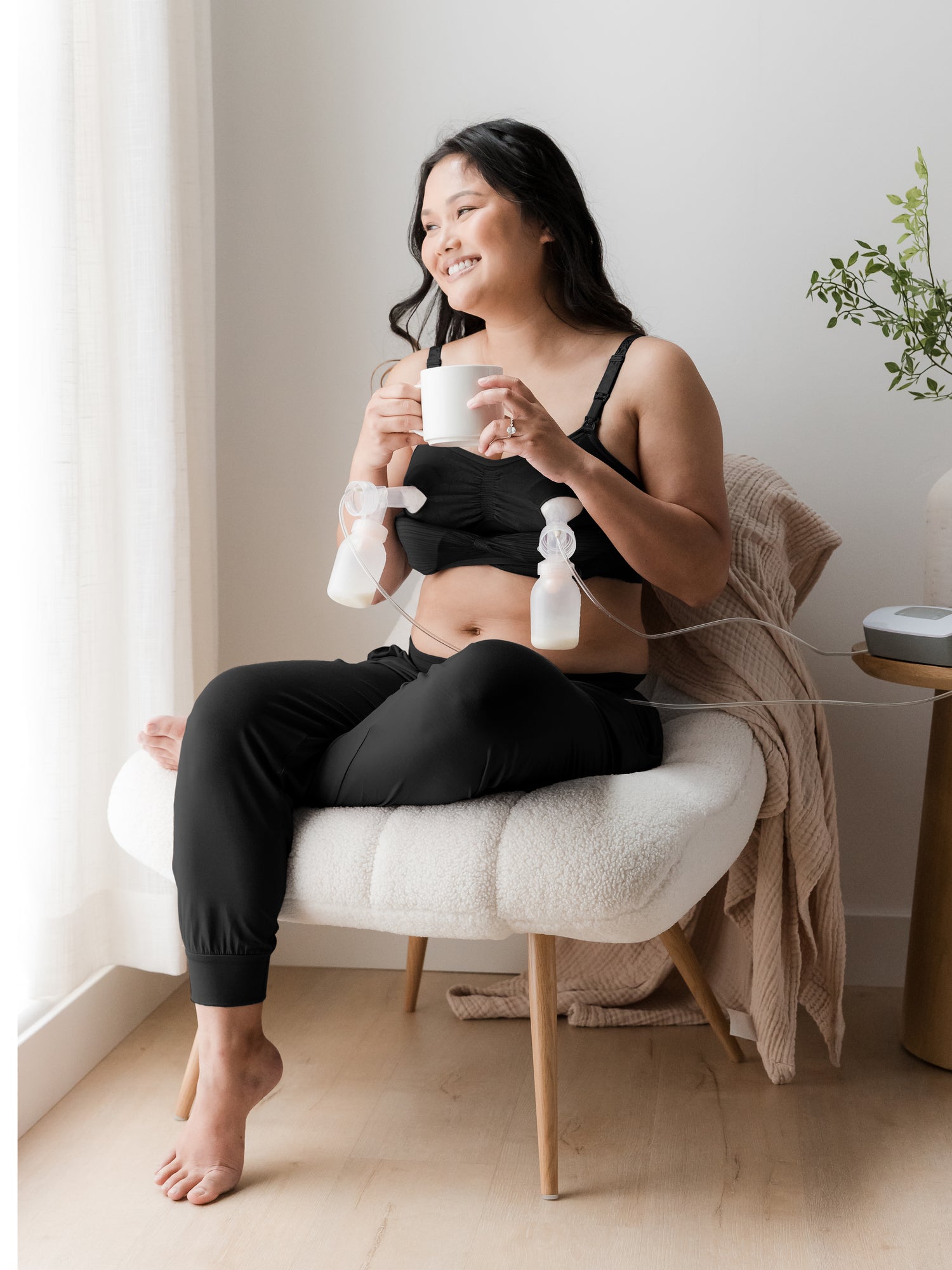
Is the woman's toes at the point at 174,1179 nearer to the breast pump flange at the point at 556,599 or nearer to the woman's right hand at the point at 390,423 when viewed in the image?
the breast pump flange at the point at 556,599

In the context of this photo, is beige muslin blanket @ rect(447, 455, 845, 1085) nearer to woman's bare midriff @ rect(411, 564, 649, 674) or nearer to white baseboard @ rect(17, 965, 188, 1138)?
woman's bare midriff @ rect(411, 564, 649, 674)

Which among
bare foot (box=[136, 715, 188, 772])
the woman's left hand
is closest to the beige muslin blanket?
the woman's left hand

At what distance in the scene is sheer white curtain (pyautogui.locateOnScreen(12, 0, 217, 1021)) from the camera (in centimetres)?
133

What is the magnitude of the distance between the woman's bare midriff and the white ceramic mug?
0.93 feet

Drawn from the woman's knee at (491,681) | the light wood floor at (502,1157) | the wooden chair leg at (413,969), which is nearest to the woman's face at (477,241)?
the woman's knee at (491,681)

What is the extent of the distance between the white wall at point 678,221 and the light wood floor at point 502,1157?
35 centimetres

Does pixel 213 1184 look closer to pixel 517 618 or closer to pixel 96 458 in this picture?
pixel 517 618

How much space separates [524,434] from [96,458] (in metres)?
0.61

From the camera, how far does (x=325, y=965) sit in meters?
1.91

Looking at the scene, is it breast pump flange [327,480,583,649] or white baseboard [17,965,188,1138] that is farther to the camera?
white baseboard [17,965,188,1138]

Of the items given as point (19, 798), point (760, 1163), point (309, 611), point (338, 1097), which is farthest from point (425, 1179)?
point (309, 611)

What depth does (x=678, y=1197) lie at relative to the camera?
1189 mm

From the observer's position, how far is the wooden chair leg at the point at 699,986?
1.46 meters

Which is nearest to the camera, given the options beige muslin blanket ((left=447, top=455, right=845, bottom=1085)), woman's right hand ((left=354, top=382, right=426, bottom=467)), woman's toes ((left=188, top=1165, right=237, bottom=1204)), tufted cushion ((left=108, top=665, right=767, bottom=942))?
tufted cushion ((left=108, top=665, right=767, bottom=942))
